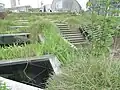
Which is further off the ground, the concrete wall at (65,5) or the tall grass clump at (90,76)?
the concrete wall at (65,5)

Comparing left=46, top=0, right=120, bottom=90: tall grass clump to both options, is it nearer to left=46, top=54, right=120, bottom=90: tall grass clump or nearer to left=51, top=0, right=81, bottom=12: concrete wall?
left=46, top=54, right=120, bottom=90: tall grass clump

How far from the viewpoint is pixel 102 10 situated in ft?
11.4

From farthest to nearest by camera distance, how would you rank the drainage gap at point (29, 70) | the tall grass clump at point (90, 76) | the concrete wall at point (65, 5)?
the concrete wall at point (65, 5)
the drainage gap at point (29, 70)
the tall grass clump at point (90, 76)

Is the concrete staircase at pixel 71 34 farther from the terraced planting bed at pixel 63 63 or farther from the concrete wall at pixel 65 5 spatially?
the concrete wall at pixel 65 5

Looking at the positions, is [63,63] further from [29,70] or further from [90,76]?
[90,76]

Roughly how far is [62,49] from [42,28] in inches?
125

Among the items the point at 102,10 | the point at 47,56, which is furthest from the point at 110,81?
the point at 47,56

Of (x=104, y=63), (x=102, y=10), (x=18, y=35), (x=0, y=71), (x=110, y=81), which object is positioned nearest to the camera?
(x=110, y=81)

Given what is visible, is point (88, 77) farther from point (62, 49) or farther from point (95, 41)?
point (62, 49)

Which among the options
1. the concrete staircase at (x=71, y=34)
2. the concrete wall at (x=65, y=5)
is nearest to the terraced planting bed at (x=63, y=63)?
the concrete staircase at (x=71, y=34)

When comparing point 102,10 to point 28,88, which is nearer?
point 28,88

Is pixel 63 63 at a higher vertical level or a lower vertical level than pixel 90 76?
lower

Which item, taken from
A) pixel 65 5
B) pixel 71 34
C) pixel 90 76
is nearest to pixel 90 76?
pixel 90 76

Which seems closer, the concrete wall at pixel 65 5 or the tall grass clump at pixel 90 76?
the tall grass clump at pixel 90 76
